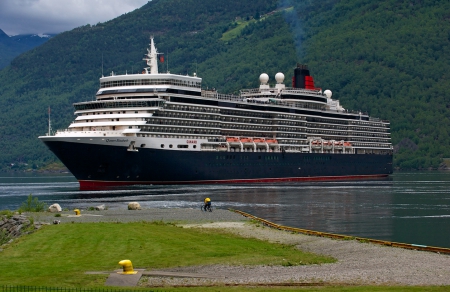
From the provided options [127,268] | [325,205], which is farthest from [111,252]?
[325,205]

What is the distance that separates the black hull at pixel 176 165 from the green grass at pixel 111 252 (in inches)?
1966

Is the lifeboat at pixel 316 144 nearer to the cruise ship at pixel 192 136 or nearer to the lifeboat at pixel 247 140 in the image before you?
the cruise ship at pixel 192 136

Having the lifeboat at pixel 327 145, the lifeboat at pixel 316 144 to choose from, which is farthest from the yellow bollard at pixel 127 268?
the lifeboat at pixel 327 145

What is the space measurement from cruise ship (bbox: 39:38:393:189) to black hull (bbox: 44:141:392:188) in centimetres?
12

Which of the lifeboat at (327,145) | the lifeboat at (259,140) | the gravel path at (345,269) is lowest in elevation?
the gravel path at (345,269)

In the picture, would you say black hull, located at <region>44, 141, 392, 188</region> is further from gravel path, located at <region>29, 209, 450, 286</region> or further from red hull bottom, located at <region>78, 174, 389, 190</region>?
gravel path, located at <region>29, 209, 450, 286</region>

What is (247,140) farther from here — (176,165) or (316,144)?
(316,144)

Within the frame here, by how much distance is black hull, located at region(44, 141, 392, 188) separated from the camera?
91375 millimetres

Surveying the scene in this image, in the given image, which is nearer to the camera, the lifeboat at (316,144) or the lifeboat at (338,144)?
the lifeboat at (316,144)

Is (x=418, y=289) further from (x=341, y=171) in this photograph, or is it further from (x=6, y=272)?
(x=341, y=171)

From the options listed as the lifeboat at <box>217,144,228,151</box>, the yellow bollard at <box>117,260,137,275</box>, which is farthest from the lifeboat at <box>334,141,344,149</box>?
the yellow bollard at <box>117,260,137,275</box>

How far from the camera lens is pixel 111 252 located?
33812 millimetres

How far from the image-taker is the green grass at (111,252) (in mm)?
28422

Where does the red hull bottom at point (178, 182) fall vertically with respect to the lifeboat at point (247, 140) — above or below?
below
